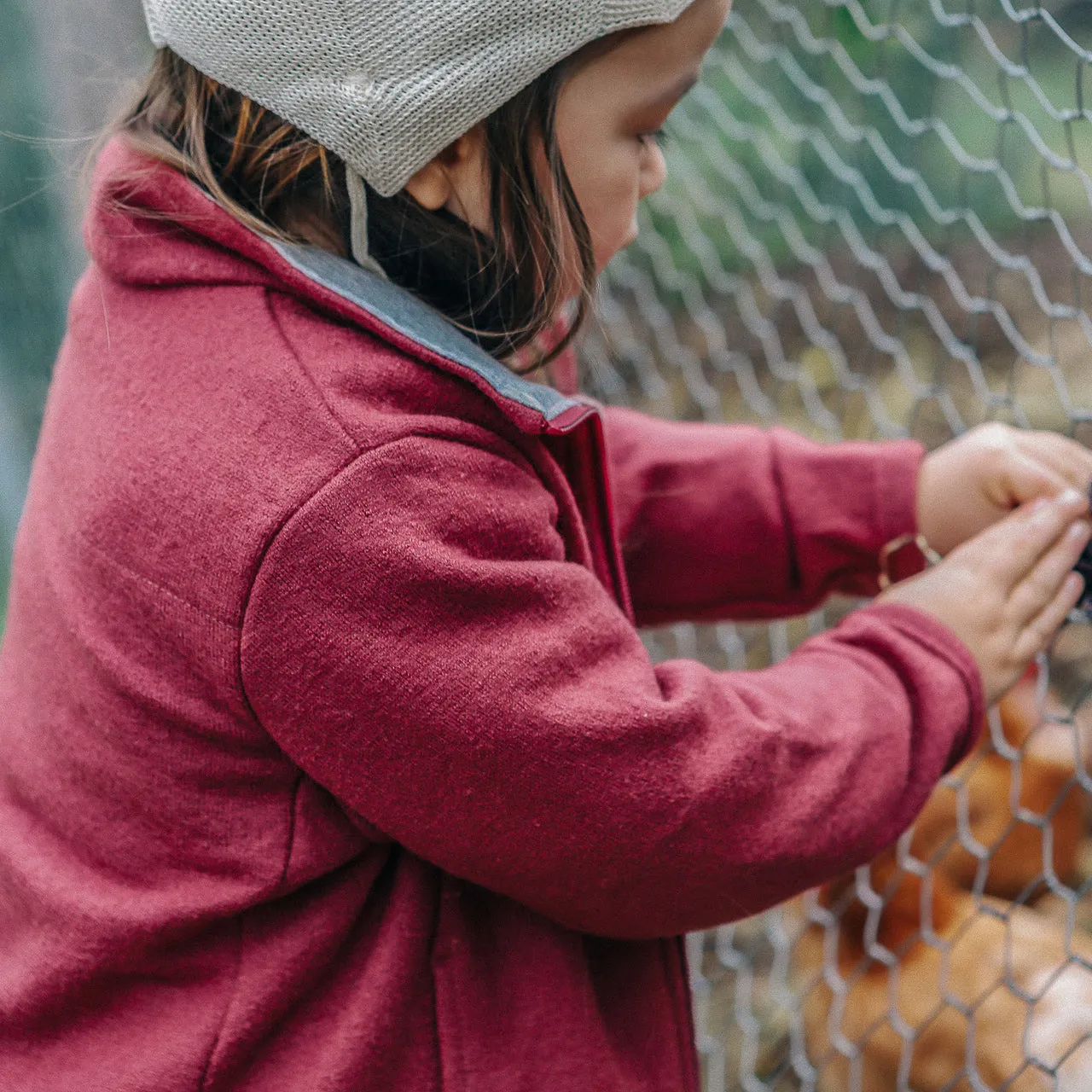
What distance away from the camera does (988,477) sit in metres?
0.90

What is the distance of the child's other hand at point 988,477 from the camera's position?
2.83 feet

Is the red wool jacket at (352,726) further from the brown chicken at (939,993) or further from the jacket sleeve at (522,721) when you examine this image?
the brown chicken at (939,993)

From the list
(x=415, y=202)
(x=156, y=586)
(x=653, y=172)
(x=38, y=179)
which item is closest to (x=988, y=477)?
(x=653, y=172)

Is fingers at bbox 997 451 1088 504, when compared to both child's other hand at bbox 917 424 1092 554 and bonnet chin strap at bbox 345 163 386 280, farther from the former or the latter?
bonnet chin strap at bbox 345 163 386 280

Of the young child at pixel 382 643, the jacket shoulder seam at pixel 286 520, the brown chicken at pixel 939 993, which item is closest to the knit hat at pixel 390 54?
the young child at pixel 382 643

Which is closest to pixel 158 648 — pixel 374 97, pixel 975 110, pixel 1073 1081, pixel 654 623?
pixel 374 97

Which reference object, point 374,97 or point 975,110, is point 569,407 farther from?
point 975,110

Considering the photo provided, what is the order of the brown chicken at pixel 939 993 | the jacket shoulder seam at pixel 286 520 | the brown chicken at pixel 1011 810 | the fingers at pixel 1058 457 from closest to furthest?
the jacket shoulder seam at pixel 286 520 < the fingers at pixel 1058 457 < the brown chicken at pixel 939 993 < the brown chicken at pixel 1011 810

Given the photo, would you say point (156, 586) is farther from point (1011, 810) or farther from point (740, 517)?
point (1011, 810)

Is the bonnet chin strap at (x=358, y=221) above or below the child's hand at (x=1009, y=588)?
above

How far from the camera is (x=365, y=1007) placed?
0.73 m

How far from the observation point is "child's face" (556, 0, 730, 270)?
69 cm

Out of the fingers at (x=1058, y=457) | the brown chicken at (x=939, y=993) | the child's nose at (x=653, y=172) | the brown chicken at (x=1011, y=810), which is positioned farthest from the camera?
the brown chicken at (x=1011, y=810)

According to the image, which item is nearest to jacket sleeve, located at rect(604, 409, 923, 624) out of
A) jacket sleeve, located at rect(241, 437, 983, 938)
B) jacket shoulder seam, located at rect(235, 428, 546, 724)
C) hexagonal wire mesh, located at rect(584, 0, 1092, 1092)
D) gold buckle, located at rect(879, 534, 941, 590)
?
gold buckle, located at rect(879, 534, 941, 590)
